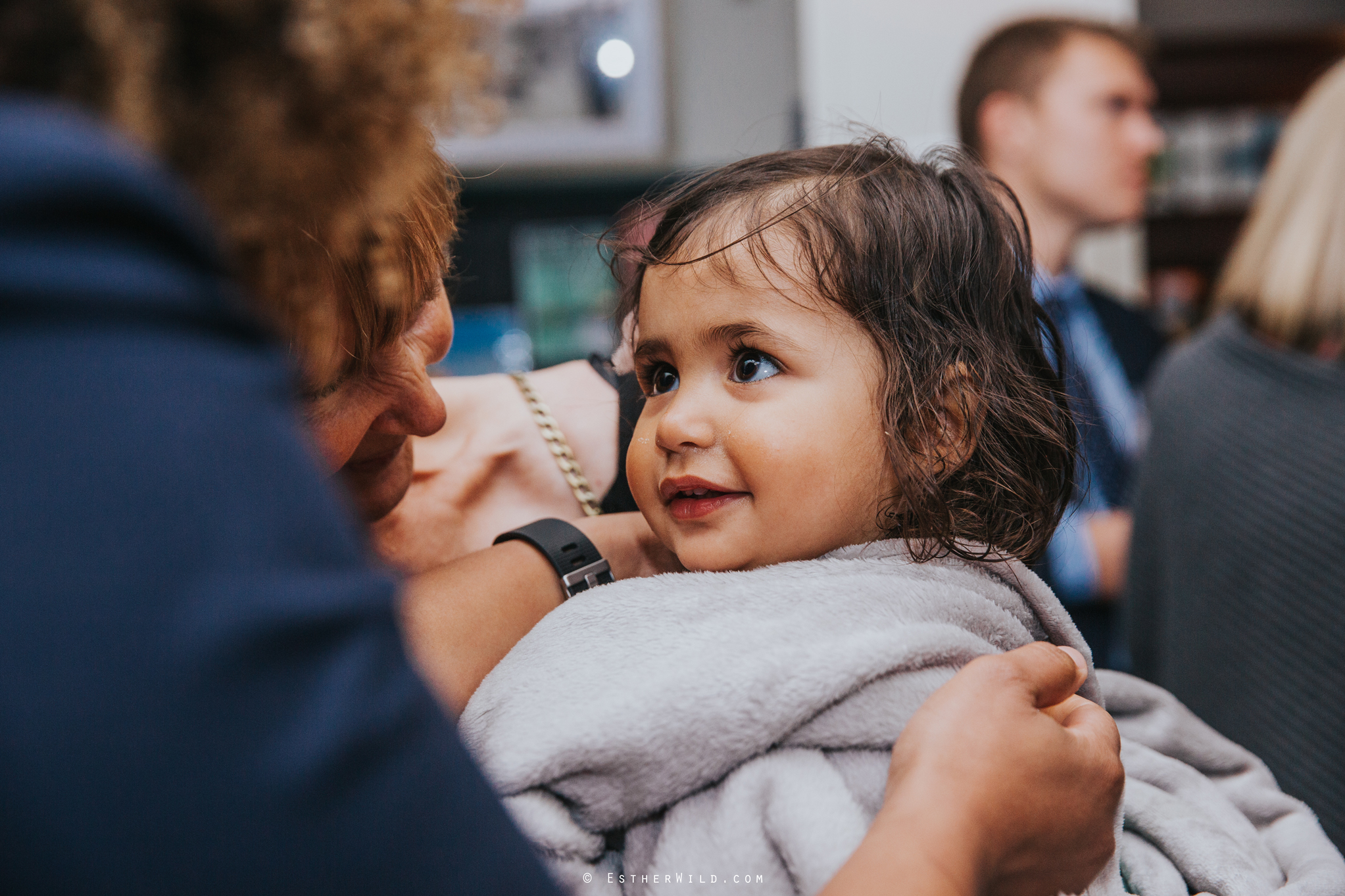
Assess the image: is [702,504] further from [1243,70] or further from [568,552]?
[1243,70]

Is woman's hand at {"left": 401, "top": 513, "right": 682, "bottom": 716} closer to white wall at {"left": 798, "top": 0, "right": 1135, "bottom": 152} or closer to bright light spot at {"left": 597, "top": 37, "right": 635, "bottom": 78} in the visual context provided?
white wall at {"left": 798, "top": 0, "right": 1135, "bottom": 152}

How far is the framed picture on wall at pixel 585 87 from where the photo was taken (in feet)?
10.1

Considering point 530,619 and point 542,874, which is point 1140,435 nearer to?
point 530,619

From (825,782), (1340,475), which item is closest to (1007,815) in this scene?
(825,782)

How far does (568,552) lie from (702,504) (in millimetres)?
126

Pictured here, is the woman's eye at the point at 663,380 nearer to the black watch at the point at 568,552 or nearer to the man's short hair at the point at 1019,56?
the black watch at the point at 568,552

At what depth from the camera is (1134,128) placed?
2449mm

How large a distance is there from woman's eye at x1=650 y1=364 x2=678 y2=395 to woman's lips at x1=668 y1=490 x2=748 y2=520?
0.37ft

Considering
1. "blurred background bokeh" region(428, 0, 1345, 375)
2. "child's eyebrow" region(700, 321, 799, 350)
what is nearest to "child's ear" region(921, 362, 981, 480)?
"child's eyebrow" region(700, 321, 799, 350)

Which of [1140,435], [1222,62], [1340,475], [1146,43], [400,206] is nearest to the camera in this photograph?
[400,206]

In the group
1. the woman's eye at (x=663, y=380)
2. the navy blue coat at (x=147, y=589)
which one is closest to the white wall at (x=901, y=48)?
the woman's eye at (x=663, y=380)

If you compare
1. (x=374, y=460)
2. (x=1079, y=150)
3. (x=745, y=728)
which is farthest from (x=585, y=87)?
(x=745, y=728)

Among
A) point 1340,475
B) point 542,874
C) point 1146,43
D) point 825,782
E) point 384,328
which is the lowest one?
point 1340,475

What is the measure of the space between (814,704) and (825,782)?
0.16 ft
